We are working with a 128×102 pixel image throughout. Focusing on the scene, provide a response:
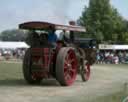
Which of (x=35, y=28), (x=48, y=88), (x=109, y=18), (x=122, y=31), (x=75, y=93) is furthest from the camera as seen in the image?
(x=122, y=31)

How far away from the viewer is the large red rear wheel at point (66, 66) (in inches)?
643

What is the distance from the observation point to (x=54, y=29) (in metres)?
16.4

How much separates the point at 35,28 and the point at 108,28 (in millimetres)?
65233

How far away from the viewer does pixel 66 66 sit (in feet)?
55.5

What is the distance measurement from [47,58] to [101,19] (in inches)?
2513

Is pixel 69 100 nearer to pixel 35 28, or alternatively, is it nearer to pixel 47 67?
pixel 47 67

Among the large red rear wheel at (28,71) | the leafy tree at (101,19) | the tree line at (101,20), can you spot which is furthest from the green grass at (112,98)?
the leafy tree at (101,19)

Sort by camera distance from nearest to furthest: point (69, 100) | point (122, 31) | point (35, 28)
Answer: point (69, 100)
point (35, 28)
point (122, 31)

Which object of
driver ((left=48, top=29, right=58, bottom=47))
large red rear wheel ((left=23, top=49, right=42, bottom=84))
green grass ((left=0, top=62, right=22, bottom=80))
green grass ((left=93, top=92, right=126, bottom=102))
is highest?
driver ((left=48, top=29, right=58, bottom=47))

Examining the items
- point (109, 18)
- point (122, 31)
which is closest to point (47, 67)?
point (109, 18)

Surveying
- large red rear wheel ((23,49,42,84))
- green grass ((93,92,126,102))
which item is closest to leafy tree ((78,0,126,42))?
large red rear wheel ((23,49,42,84))

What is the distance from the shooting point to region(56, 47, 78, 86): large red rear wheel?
16.3m

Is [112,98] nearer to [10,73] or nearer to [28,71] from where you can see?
[28,71]

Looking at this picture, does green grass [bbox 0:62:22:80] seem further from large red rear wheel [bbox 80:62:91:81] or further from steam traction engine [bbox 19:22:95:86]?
large red rear wheel [bbox 80:62:91:81]
